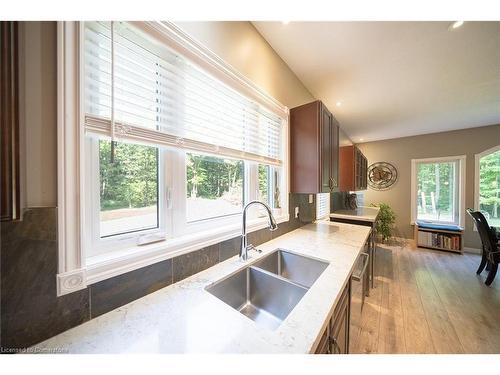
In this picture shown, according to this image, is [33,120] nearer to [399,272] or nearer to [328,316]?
[328,316]

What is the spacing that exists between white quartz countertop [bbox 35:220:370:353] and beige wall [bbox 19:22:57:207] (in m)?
0.43

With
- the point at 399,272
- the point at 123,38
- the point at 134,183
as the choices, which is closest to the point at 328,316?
the point at 134,183

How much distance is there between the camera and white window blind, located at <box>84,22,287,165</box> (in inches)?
26.6

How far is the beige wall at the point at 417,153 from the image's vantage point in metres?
3.84

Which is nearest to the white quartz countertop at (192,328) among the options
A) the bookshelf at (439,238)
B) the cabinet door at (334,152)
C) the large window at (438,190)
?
the cabinet door at (334,152)

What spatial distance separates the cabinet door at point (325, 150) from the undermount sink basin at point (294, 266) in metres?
0.78

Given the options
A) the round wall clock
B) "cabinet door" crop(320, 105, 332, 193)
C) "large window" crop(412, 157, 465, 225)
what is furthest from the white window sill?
"large window" crop(412, 157, 465, 225)

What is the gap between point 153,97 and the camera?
2.79 ft

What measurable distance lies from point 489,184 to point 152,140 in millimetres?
6152

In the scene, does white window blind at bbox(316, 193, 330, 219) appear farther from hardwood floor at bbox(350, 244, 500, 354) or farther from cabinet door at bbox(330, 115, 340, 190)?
hardwood floor at bbox(350, 244, 500, 354)

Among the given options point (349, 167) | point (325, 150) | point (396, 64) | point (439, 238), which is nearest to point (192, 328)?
point (325, 150)

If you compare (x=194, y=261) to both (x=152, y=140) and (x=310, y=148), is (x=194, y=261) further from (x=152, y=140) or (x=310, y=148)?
(x=310, y=148)

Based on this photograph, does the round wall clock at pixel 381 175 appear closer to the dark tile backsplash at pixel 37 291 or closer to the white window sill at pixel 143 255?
Answer: the white window sill at pixel 143 255
